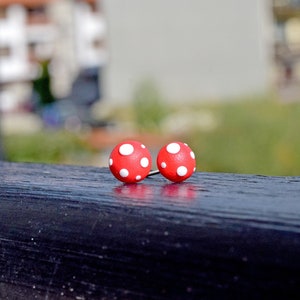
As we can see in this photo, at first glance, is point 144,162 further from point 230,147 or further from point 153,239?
point 230,147

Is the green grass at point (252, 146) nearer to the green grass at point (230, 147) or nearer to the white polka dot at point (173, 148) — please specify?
the green grass at point (230, 147)

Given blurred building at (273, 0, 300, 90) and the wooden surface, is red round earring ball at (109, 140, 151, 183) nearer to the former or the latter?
the wooden surface

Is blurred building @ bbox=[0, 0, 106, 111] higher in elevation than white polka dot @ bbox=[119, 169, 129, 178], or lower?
lower

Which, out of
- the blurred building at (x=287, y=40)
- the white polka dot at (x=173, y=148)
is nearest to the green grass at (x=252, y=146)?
→ the white polka dot at (x=173, y=148)

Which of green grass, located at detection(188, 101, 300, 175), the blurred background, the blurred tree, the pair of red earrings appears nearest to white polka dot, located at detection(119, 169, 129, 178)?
the pair of red earrings

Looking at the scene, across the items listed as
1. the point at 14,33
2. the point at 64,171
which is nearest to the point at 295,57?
the point at 14,33

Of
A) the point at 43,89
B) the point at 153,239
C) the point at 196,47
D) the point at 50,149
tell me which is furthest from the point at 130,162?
the point at 43,89

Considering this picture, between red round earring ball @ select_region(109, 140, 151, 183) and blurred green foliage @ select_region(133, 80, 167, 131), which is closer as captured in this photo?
red round earring ball @ select_region(109, 140, 151, 183)
